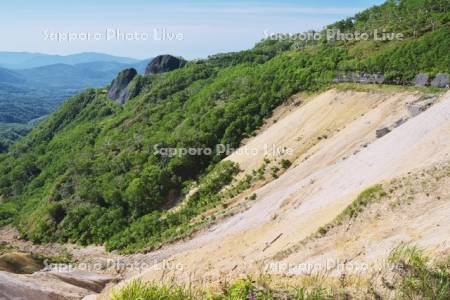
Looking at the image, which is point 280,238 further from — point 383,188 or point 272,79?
point 272,79

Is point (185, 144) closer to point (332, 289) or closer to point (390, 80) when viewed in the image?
point (390, 80)

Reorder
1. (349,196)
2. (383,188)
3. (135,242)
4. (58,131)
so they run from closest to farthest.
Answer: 1. (383,188)
2. (349,196)
3. (135,242)
4. (58,131)

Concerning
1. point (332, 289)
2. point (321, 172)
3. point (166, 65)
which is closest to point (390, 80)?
point (321, 172)

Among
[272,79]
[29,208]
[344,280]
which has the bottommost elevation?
[29,208]

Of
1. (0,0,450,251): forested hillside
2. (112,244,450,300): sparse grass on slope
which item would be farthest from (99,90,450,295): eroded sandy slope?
(0,0,450,251): forested hillside

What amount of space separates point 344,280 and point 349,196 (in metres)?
16.2

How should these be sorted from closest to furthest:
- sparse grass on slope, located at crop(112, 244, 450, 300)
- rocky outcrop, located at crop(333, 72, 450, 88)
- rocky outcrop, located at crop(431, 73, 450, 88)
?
sparse grass on slope, located at crop(112, 244, 450, 300) < rocky outcrop, located at crop(431, 73, 450, 88) < rocky outcrop, located at crop(333, 72, 450, 88)

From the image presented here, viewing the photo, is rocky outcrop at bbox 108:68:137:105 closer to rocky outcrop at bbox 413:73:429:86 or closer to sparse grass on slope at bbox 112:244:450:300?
rocky outcrop at bbox 413:73:429:86

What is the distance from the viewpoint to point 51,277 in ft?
101

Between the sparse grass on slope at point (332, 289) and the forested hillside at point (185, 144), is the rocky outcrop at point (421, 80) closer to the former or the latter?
the forested hillside at point (185, 144)

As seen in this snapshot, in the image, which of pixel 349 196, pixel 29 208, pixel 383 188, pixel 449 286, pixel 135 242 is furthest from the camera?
pixel 29 208

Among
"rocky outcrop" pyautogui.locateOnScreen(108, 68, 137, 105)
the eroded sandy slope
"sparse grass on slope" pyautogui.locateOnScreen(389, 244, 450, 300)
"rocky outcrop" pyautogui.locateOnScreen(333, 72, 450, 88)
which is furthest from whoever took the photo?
"rocky outcrop" pyautogui.locateOnScreen(108, 68, 137, 105)

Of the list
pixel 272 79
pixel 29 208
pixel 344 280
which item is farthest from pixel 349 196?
pixel 29 208

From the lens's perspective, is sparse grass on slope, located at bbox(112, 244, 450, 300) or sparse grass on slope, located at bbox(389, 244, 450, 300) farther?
sparse grass on slope, located at bbox(389, 244, 450, 300)
